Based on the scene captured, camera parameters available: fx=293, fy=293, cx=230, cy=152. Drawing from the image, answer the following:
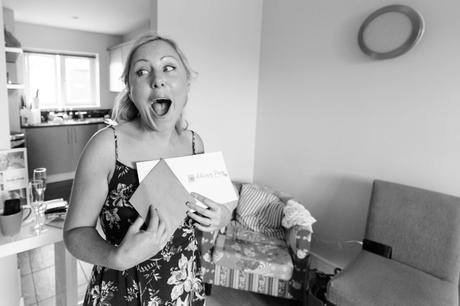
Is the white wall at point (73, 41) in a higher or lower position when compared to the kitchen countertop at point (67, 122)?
higher

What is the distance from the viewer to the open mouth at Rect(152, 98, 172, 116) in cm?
79

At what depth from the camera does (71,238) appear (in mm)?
725

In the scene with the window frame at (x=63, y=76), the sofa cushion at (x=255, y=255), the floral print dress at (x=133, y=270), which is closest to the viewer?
the floral print dress at (x=133, y=270)

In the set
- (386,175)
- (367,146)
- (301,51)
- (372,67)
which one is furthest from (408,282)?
(301,51)

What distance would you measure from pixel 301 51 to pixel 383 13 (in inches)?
26.4

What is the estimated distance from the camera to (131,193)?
771 mm

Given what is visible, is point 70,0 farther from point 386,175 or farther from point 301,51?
point 386,175

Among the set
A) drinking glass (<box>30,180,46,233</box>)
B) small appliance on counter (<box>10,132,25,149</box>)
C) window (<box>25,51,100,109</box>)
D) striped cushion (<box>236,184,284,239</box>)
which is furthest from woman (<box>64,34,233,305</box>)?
window (<box>25,51,100,109</box>)

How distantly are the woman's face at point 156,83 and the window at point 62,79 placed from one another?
4.74 meters

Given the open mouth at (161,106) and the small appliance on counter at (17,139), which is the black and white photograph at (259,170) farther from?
the small appliance on counter at (17,139)

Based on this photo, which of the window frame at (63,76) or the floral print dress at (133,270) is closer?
the floral print dress at (133,270)

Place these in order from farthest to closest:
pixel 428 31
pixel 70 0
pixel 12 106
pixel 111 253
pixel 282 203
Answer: pixel 12 106
pixel 70 0
pixel 282 203
pixel 428 31
pixel 111 253

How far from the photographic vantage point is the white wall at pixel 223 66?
2.29m

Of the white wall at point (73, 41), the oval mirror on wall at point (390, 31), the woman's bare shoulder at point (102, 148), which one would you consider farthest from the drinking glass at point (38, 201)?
the white wall at point (73, 41)
